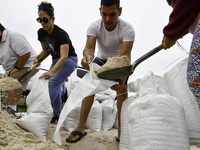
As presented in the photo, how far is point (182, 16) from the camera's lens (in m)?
0.87

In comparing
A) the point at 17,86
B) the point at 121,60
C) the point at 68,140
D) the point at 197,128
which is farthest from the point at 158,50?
the point at 17,86

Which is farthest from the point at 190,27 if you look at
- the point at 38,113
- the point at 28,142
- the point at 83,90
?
the point at 38,113

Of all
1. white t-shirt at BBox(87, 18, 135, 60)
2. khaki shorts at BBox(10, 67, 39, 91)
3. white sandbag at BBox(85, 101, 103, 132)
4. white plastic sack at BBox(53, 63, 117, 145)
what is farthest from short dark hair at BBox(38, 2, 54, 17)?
white sandbag at BBox(85, 101, 103, 132)

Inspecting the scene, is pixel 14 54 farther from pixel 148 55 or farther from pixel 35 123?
pixel 148 55

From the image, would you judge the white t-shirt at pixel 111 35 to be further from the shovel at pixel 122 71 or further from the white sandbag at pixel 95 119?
the white sandbag at pixel 95 119

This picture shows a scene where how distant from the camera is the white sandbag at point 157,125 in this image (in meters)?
0.81

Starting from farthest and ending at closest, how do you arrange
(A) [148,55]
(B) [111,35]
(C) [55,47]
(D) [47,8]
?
(C) [55,47] → (D) [47,8] → (B) [111,35] → (A) [148,55]

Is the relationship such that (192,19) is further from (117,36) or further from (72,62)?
(72,62)

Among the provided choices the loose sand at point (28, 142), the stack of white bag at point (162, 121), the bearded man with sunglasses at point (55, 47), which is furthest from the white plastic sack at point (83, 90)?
the bearded man with sunglasses at point (55, 47)

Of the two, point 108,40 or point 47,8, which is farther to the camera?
point 47,8

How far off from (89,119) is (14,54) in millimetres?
1253

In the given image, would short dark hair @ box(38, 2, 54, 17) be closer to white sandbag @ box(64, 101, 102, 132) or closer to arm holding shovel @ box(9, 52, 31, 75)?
arm holding shovel @ box(9, 52, 31, 75)

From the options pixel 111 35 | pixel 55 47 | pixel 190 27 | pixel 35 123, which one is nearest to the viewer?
pixel 190 27

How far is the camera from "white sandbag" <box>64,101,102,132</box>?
199 cm
